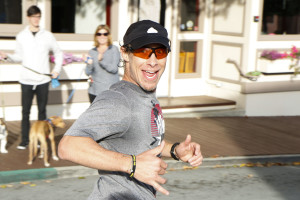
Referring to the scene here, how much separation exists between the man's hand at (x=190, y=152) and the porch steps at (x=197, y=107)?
9.18 metres

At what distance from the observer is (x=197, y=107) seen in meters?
13.2

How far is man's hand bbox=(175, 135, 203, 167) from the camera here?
3.50 meters

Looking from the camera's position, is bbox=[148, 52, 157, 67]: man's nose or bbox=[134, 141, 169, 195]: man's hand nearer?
bbox=[134, 141, 169, 195]: man's hand

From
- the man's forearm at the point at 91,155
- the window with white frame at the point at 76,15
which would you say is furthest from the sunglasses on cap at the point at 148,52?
the window with white frame at the point at 76,15

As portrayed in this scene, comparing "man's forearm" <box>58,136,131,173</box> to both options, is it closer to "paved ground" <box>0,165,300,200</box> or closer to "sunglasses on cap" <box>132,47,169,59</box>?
"sunglasses on cap" <box>132,47,169,59</box>

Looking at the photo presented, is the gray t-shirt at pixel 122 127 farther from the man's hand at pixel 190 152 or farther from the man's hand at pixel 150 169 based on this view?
the man's hand at pixel 150 169

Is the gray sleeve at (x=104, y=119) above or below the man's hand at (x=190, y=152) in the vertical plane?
above

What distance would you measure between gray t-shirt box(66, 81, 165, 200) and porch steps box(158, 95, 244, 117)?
9.42 metres

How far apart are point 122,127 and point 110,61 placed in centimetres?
634

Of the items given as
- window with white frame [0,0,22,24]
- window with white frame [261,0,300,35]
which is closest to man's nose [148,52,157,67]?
window with white frame [0,0,22,24]

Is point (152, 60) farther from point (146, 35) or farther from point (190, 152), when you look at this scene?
point (190, 152)

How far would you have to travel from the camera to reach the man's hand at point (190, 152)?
3.50 m

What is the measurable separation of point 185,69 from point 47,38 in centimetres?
564

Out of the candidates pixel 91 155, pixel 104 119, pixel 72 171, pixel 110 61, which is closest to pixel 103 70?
pixel 110 61
